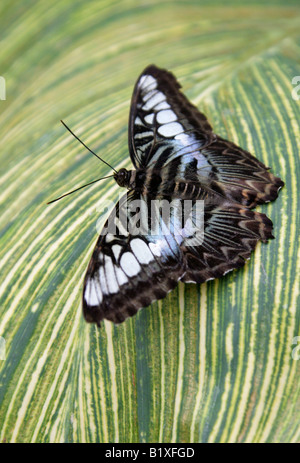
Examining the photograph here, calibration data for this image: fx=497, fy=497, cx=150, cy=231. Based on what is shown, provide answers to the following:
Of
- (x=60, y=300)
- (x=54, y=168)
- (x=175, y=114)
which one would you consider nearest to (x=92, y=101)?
(x=54, y=168)

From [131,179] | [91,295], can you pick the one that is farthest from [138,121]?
[91,295]

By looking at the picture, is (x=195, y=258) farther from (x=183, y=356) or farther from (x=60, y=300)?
(x=60, y=300)

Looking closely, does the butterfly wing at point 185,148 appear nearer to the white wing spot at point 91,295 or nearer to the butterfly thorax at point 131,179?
the butterfly thorax at point 131,179

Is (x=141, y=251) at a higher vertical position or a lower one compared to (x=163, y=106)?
lower

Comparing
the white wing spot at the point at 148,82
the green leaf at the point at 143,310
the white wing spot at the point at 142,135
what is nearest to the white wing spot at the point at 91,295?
the green leaf at the point at 143,310

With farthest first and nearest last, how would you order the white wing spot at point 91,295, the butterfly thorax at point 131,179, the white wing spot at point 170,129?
the white wing spot at point 170,129, the butterfly thorax at point 131,179, the white wing spot at point 91,295

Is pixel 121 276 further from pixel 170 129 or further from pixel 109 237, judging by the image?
pixel 170 129
